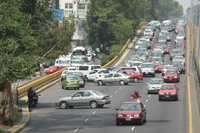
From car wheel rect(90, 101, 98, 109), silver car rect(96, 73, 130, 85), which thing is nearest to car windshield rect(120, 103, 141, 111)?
car wheel rect(90, 101, 98, 109)

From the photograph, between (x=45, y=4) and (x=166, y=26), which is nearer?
(x=45, y=4)

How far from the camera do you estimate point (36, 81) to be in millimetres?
73562

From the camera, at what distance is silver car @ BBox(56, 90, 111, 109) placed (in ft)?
186

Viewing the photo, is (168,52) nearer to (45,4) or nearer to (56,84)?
(56,84)

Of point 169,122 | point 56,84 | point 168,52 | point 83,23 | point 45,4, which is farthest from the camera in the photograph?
point 83,23

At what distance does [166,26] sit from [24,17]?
152m

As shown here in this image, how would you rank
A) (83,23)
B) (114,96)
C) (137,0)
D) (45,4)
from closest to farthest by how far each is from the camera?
1. (45,4)
2. (114,96)
3. (83,23)
4. (137,0)

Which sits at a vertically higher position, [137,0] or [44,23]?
[137,0]

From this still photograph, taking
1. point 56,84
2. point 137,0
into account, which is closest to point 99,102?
point 56,84

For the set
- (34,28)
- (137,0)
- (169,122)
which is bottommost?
(169,122)

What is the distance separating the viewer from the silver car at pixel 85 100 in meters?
56.7

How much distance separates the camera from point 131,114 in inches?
1775

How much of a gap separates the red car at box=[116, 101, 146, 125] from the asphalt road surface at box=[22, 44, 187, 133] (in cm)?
38

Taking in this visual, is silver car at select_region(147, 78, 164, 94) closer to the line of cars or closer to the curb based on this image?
the line of cars
